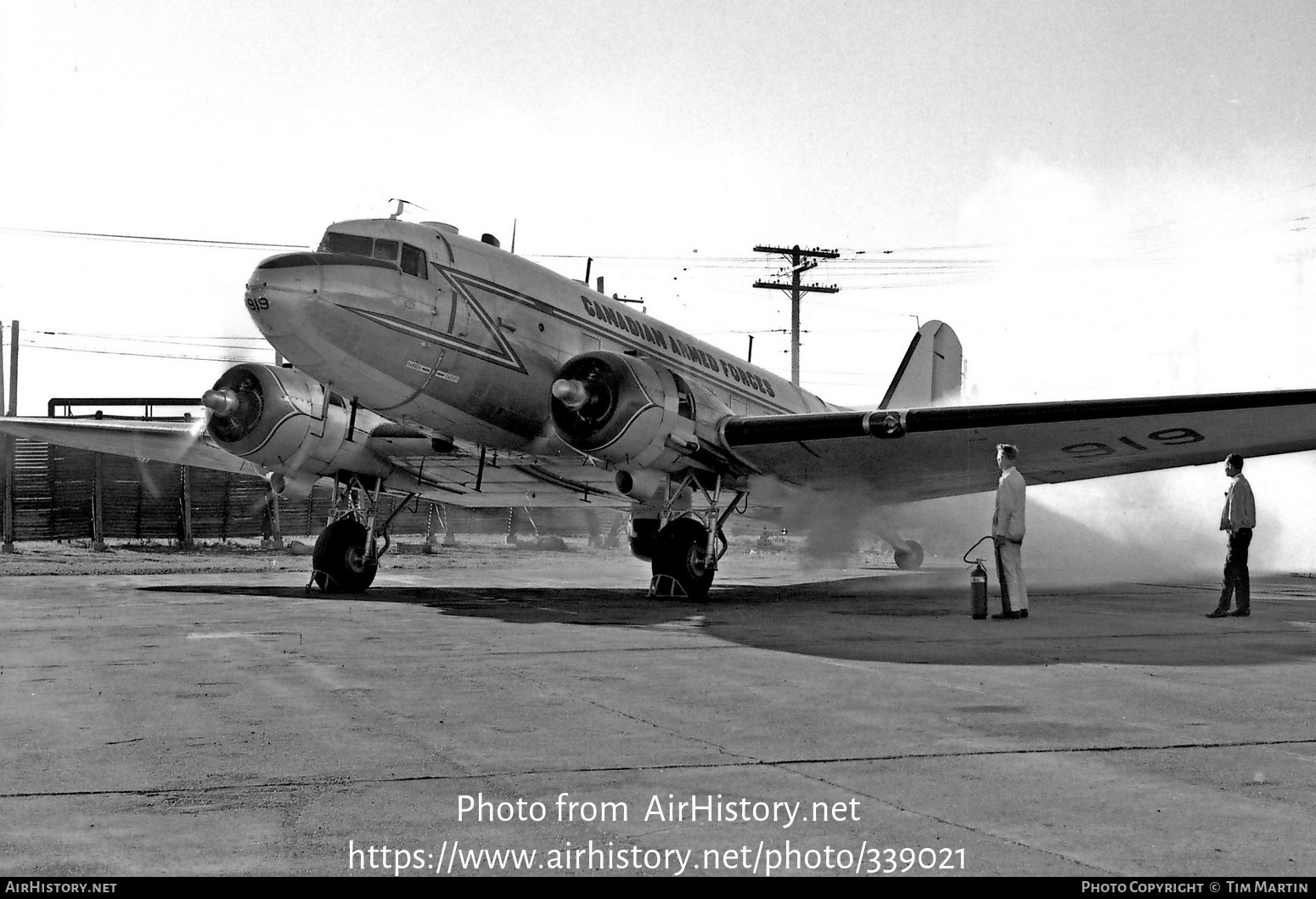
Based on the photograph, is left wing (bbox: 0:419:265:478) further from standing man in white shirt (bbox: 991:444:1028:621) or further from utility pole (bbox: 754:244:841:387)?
utility pole (bbox: 754:244:841:387)

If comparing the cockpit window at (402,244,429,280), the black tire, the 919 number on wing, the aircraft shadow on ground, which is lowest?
the aircraft shadow on ground

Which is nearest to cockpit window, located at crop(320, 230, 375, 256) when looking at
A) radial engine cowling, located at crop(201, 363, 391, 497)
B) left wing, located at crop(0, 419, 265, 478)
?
radial engine cowling, located at crop(201, 363, 391, 497)

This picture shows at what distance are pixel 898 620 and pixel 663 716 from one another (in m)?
7.48

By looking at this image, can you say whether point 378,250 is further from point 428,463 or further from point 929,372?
point 929,372

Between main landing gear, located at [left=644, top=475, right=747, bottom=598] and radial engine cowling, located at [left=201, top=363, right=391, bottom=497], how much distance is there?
17.8ft

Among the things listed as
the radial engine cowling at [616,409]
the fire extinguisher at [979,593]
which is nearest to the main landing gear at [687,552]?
the radial engine cowling at [616,409]

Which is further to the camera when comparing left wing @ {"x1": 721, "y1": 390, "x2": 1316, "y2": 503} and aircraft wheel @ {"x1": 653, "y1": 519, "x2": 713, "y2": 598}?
aircraft wheel @ {"x1": 653, "y1": 519, "x2": 713, "y2": 598}

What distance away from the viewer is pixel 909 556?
30.0 metres

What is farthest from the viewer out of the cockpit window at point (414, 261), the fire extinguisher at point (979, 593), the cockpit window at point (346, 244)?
the cockpit window at point (414, 261)

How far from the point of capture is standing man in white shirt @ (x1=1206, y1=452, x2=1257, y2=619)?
1425 cm

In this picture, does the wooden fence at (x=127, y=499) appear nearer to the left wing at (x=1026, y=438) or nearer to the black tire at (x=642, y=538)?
the black tire at (x=642, y=538)

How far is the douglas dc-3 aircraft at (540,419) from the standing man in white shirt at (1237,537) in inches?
34.9

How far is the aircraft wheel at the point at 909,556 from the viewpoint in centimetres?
2988

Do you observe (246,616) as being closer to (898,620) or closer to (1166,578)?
(898,620)
